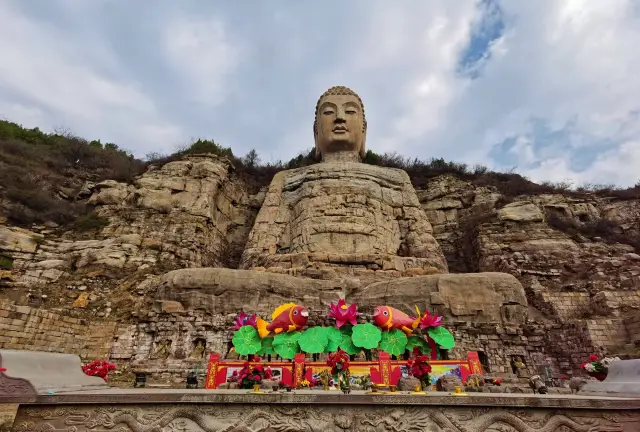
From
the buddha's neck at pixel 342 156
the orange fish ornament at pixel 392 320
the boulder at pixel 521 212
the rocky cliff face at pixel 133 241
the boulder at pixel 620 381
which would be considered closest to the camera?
the boulder at pixel 620 381

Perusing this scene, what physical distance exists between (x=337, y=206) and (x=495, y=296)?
230 inches

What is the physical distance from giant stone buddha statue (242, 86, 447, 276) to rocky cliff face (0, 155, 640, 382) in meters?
2.34

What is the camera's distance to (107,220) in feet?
41.3

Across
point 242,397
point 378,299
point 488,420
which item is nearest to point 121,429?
point 242,397

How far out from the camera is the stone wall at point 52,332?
8.00m

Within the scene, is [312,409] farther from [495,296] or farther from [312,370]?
[495,296]

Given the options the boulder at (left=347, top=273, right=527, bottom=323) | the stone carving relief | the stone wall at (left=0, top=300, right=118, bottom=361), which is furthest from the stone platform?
the stone wall at (left=0, top=300, right=118, bottom=361)

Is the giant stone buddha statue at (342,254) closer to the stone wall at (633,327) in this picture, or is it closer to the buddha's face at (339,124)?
the buddha's face at (339,124)

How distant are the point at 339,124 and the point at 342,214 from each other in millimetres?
4092

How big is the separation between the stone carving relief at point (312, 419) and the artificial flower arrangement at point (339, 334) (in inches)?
127

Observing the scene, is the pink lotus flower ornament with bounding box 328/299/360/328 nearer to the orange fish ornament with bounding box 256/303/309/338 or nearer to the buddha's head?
the orange fish ornament with bounding box 256/303/309/338

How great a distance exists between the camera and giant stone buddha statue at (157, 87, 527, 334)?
8.09m

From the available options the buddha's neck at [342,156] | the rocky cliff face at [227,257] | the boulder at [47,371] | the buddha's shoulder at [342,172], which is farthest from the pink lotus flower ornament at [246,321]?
the buddha's neck at [342,156]

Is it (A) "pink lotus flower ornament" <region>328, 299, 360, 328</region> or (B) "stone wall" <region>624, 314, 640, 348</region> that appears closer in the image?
(A) "pink lotus flower ornament" <region>328, 299, 360, 328</region>
